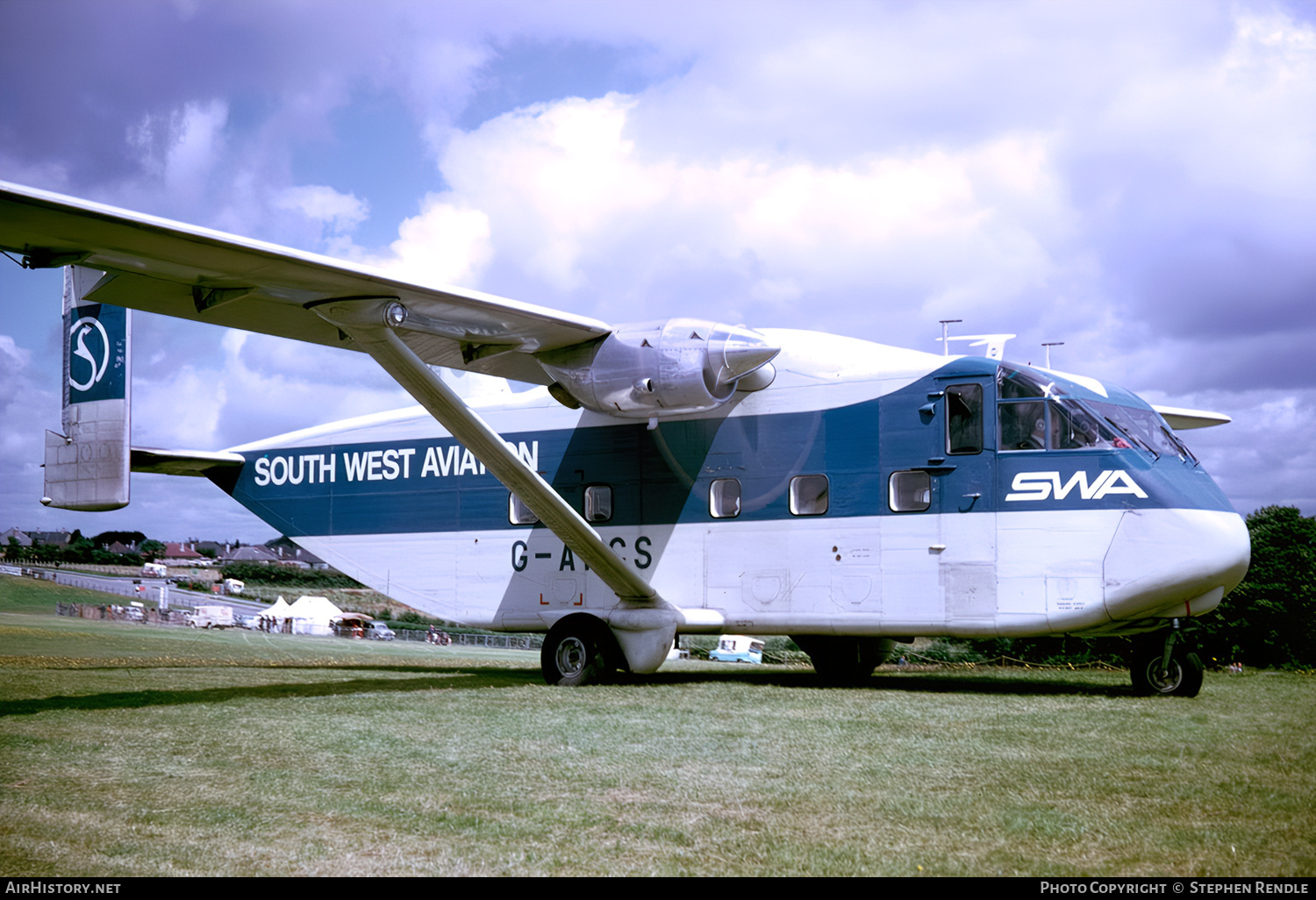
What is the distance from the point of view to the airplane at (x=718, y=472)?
10.8 m

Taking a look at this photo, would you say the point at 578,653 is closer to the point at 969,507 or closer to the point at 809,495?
the point at 809,495

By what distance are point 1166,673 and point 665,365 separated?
659 centimetres

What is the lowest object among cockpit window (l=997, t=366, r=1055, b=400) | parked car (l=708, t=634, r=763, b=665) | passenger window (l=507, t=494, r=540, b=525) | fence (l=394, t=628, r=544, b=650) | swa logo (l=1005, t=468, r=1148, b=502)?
fence (l=394, t=628, r=544, b=650)

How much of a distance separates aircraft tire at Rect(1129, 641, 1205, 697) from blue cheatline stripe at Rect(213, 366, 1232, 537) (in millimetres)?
1748

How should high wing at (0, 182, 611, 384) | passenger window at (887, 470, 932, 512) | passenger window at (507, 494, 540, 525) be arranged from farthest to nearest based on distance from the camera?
passenger window at (507, 494, 540, 525), passenger window at (887, 470, 932, 512), high wing at (0, 182, 611, 384)

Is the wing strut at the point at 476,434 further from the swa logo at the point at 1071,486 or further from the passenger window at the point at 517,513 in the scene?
the swa logo at the point at 1071,486

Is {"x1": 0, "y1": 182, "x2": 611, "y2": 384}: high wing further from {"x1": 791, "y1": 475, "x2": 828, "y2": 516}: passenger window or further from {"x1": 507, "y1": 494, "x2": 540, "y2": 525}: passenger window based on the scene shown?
{"x1": 791, "y1": 475, "x2": 828, "y2": 516}: passenger window

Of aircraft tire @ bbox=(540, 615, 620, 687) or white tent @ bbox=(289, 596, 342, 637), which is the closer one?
aircraft tire @ bbox=(540, 615, 620, 687)

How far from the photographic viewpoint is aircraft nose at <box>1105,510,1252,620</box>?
34.7ft

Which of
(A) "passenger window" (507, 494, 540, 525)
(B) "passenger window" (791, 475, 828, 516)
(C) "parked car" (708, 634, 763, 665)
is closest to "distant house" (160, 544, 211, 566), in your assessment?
(C) "parked car" (708, 634, 763, 665)

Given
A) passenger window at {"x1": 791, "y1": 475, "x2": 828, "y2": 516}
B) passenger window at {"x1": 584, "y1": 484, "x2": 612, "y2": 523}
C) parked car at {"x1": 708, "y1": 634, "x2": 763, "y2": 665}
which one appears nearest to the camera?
passenger window at {"x1": 791, "y1": 475, "x2": 828, "y2": 516}

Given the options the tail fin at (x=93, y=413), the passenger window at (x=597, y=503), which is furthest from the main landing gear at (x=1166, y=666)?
the tail fin at (x=93, y=413)

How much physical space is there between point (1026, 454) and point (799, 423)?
2.70 m

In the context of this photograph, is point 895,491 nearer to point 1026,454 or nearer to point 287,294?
point 1026,454
